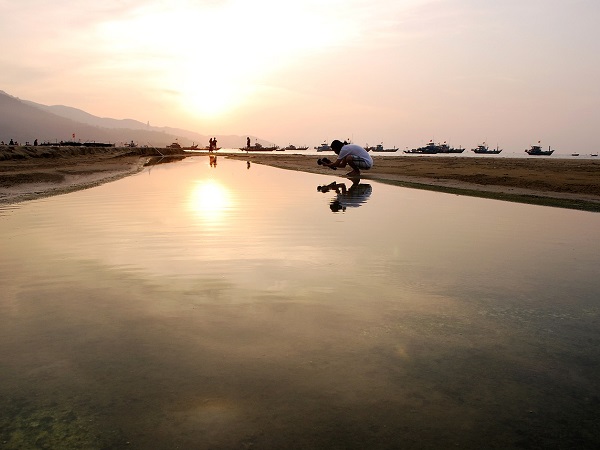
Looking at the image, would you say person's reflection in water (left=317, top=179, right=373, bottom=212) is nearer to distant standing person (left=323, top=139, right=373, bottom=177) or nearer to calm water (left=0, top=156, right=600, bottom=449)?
calm water (left=0, top=156, right=600, bottom=449)

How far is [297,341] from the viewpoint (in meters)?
4.75

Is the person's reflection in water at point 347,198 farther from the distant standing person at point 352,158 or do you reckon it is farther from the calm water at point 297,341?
the distant standing person at point 352,158

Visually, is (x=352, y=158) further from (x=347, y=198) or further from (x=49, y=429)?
(x=49, y=429)

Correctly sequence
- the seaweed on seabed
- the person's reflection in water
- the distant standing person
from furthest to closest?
the distant standing person → the person's reflection in water → the seaweed on seabed

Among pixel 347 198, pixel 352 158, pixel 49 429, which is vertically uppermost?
pixel 352 158

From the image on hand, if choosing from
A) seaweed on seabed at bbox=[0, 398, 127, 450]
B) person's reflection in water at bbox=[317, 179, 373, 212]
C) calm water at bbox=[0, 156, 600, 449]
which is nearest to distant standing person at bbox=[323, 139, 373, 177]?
person's reflection in water at bbox=[317, 179, 373, 212]

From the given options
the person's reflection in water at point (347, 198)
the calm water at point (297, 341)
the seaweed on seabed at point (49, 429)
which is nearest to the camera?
the seaweed on seabed at point (49, 429)

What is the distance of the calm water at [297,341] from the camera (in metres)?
3.27

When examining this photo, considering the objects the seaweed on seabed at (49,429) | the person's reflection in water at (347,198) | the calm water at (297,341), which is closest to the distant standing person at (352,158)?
the person's reflection in water at (347,198)

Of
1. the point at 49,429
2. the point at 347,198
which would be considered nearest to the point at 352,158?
the point at 347,198

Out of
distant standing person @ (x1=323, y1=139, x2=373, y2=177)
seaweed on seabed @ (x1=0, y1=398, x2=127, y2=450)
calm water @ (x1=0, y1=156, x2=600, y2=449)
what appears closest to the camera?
seaweed on seabed @ (x1=0, y1=398, x2=127, y2=450)

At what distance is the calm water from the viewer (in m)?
3.27

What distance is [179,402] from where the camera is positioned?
3551 millimetres

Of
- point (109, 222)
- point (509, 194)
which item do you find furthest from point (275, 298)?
point (509, 194)
